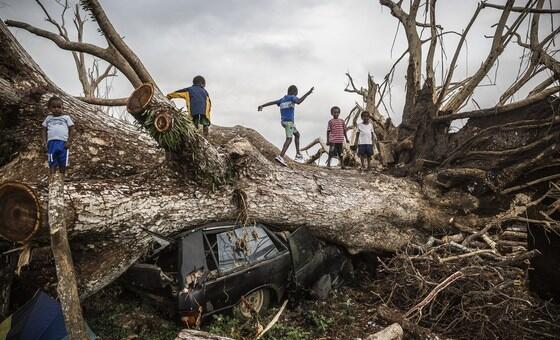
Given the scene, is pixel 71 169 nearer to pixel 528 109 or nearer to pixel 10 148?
pixel 10 148

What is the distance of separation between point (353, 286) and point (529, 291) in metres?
2.67

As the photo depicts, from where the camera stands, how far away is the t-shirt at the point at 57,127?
14.5 ft

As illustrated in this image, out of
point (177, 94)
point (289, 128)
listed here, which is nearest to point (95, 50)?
point (177, 94)

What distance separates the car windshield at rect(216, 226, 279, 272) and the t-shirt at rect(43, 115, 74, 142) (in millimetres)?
2288

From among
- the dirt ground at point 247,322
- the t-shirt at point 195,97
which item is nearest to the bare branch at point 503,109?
the dirt ground at point 247,322

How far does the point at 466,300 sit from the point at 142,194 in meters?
4.54

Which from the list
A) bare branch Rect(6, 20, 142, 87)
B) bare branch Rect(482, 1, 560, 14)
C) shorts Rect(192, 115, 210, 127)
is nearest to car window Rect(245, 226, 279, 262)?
shorts Rect(192, 115, 210, 127)

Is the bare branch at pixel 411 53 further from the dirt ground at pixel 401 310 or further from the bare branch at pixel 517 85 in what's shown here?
the dirt ground at pixel 401 310

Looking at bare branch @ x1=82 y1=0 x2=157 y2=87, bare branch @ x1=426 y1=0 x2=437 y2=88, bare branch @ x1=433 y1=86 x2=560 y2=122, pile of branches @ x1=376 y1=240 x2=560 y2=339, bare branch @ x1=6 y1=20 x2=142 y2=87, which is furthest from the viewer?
bare branch @ x1=426 y1=0 x2=437 y2=88

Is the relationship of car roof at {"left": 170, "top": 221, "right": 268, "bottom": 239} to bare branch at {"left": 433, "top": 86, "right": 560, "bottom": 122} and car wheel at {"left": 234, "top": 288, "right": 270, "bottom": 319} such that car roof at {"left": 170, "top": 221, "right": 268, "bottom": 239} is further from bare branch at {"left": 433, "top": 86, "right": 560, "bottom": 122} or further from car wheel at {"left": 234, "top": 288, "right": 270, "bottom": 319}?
bare branch at {"left": 433, "top": 86, "right": 560, "bottom": 122}

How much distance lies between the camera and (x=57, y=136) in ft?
14.4

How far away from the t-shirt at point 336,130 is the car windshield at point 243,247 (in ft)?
14.0

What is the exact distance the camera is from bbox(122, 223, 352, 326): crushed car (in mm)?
4402

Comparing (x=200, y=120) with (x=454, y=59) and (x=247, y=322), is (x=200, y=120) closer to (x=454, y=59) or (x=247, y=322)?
(x=247, y=322)
